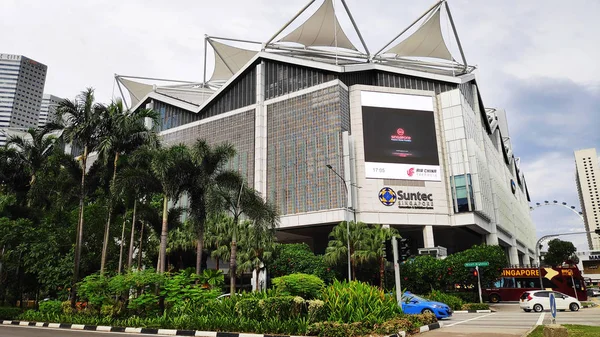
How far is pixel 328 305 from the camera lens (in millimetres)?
15172

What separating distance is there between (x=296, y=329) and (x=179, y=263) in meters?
45.4

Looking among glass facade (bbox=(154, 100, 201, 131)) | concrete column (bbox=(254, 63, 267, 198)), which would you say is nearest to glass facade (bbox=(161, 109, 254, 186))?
concrete column (bbox=(254, 63, 267, 198))

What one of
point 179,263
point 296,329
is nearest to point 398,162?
point 179,263

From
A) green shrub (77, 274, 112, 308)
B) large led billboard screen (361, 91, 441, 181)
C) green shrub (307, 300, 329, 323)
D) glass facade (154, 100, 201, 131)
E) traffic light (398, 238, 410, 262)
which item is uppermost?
glass facade (154, 100, 201, 131)

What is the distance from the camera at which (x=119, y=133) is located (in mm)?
28375

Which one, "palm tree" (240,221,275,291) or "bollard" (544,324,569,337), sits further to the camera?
"palm tree" (240,221,275,291)

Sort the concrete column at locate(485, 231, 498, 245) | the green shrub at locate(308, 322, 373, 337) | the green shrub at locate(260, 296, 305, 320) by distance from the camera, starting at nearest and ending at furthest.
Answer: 1. the green shrub at locate(308, 322, 373, 337)
2. the green shrub at locate(260, 296, 305, 320)
3. the concrete column at locate(485, 231, 498, 245)

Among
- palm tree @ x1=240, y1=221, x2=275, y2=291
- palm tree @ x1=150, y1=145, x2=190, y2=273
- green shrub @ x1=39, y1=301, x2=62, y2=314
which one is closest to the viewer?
green shrub @ x1=39, y1=301, x2=62, y2=314

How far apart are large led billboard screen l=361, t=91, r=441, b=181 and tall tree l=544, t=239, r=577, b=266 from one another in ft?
206

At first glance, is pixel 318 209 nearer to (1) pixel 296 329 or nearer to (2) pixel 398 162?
(2) pixel 398 162

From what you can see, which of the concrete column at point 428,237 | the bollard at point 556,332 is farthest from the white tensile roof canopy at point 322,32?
the bollard at point 556,332

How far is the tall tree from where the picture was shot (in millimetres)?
95625

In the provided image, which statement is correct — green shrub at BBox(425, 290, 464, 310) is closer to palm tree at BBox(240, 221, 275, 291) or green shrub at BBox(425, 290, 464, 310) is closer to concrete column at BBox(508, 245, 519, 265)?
palm tree at BBox(240, 221, 275, 291)

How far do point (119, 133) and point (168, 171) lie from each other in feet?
20.1
